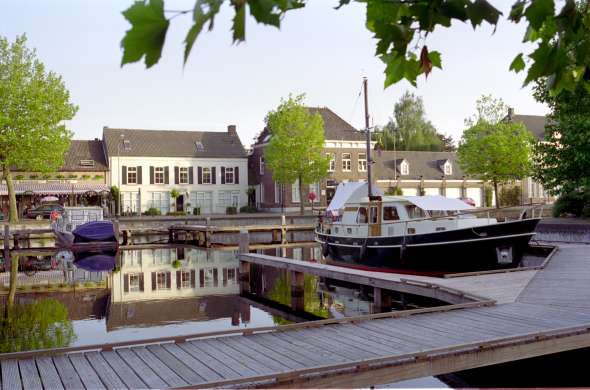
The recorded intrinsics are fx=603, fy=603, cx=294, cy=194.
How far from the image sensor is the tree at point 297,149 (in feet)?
150

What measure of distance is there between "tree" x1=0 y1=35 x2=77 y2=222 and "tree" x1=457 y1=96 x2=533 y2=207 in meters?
27.9

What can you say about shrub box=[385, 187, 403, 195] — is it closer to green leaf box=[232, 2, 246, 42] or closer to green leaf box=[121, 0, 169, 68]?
green leaf box=[232, 2, 246, 42]

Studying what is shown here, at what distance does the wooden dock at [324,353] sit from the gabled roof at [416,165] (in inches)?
1740

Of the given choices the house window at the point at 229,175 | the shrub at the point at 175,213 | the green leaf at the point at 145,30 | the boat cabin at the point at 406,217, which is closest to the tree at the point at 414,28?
the green leaf at the point at 145,30

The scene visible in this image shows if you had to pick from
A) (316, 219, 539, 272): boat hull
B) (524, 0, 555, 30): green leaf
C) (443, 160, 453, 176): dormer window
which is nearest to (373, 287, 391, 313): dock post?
(316, 219, 539, 272): boat hull

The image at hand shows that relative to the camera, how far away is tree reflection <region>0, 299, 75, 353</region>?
11.9m

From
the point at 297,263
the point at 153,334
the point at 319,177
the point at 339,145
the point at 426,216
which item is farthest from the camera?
the point at 339,145

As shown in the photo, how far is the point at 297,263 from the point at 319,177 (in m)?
29.7

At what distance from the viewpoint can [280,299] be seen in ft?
56.6

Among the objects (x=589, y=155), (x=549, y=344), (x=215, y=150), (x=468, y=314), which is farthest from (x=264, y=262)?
(x=215, y=150)

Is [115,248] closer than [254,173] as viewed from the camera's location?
Yes

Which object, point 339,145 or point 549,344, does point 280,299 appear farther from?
point 339,145

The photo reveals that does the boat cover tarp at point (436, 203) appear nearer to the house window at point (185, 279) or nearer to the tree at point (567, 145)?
the tree at point (567, 145)

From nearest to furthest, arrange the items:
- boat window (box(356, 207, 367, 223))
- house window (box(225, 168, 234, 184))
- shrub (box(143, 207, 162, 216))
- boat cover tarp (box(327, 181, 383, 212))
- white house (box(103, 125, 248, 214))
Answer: boat window (box(356, 207, 367, 223)) → boat cover tarp (box(327, 181, 383, 212)) → shrub (box(143, 207, 162, 216)) → white house (box(103, 125, 248, 214)) → house window (box(225, 168, 234, 184))
